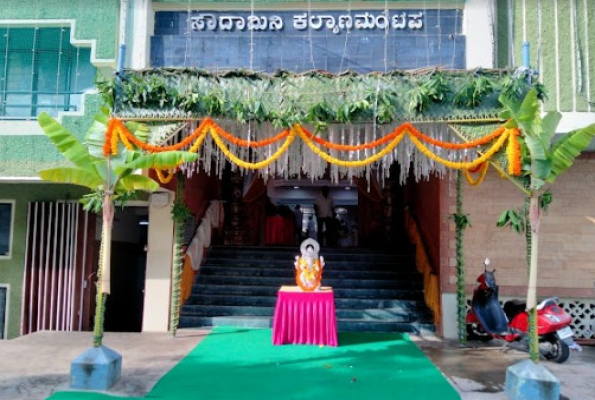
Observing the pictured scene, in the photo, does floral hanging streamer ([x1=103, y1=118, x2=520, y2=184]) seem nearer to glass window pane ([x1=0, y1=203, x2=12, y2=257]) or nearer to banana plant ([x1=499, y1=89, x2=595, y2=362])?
banana plant ([x1=499, y1=89, x2=595, y2=362])

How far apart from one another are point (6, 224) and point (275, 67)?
20.2ft

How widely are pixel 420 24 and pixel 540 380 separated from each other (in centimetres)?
651

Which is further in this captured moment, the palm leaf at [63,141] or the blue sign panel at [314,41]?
the blue sign panel at [314,41]

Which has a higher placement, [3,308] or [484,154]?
[484,154]

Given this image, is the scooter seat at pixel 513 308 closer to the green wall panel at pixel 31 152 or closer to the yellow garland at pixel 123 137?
the yellow garland at pixel 123 137

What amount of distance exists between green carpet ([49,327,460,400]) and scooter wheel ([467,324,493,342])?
1100mm

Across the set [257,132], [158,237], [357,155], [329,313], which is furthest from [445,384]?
[158,237]

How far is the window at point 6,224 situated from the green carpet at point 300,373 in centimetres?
483

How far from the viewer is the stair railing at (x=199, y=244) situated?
9.02 metres

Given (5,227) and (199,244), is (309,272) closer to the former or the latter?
(199,244)

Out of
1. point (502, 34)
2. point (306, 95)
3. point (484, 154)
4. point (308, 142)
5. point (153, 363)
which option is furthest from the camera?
point (502, 34)

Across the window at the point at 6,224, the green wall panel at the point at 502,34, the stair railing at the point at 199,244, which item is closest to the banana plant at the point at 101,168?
the stair railing at the point at 199,244

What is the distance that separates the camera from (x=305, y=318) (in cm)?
713

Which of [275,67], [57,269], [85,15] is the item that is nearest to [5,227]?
[57,269]
